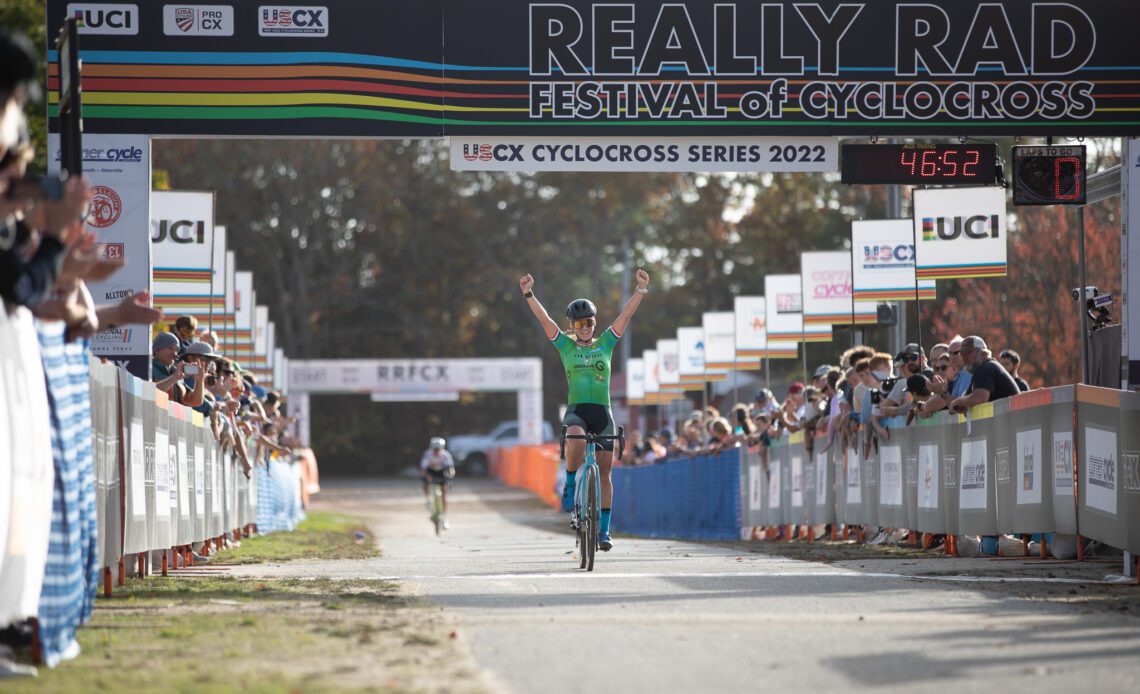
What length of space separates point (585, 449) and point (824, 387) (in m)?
7.51

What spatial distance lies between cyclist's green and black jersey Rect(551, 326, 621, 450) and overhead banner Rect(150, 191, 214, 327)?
951cm

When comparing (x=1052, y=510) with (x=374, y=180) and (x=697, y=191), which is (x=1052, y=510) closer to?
(x=374, y=180)

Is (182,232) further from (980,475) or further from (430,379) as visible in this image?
(430,379)

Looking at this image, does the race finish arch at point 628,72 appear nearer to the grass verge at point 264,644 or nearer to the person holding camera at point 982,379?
the person holding camera at point 982,379

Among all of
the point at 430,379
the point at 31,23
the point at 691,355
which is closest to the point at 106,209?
the point at 31,23

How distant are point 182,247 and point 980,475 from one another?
11278mm

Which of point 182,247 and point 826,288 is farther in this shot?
point 826,288

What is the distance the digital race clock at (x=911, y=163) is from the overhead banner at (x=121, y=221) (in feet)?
20.4

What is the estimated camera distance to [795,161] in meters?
16.6

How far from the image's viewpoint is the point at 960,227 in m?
20.3

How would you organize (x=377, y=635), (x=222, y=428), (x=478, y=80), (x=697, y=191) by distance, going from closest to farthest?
(x=377, y=635), (x=478, y=80), (x=222, y=428), (x=697, y=191)

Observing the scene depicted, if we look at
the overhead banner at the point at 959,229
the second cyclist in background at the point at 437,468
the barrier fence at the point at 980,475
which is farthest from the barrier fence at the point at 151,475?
the second cyclist in background at the point at 437,468

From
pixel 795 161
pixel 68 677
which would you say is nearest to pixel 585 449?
pixel 795 161

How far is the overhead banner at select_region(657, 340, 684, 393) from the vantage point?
39.2 meters
